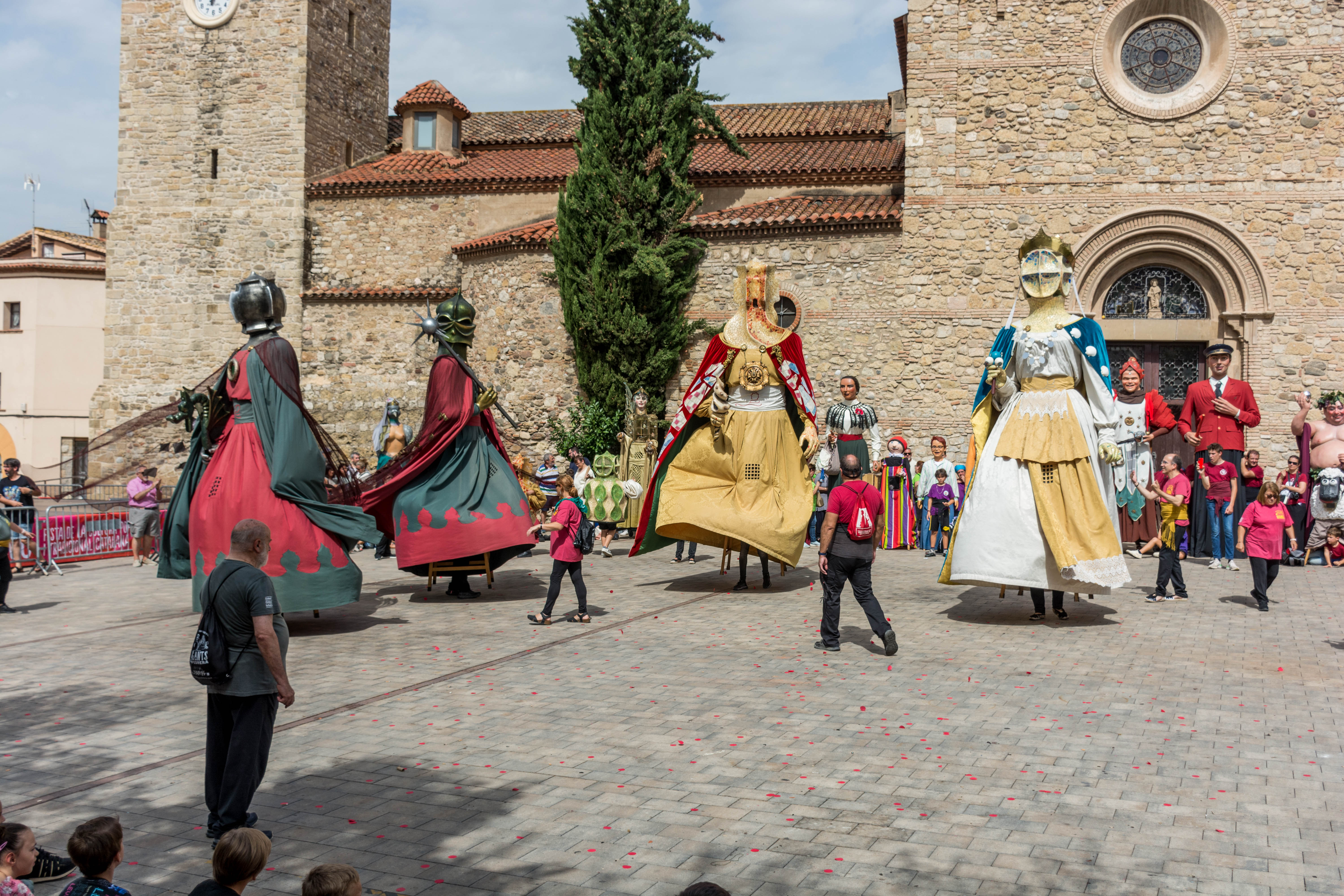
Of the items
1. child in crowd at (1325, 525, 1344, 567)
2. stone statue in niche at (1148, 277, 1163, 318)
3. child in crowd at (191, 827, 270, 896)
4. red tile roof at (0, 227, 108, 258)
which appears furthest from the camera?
red tile roof at (0, 227, 108, 258)

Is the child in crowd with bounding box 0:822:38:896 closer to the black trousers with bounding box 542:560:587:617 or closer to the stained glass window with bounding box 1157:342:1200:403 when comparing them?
the black trousers with bounding box 542:560:587:617

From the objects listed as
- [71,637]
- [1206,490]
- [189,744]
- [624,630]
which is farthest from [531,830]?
[1206,490]

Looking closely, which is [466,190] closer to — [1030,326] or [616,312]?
[616,312]

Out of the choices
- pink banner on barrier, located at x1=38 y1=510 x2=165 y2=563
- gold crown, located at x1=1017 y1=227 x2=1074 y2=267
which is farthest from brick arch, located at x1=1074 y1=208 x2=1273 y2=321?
pink banner on barrier, located at x1=38 y1=510 x2=165 y2=563

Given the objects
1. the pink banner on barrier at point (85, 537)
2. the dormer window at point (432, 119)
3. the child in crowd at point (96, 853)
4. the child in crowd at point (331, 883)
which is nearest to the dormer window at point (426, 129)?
the dormer window at point (432, 119)

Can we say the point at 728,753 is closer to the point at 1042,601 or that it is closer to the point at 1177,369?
the point at 1042,601

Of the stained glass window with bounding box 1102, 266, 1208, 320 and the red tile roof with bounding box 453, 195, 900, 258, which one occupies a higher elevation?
the red tile roof with bounding box 453, 195, 900, 258

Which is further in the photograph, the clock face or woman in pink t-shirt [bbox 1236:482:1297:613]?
the clock face

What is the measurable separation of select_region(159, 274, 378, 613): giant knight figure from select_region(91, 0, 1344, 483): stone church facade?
454 inches

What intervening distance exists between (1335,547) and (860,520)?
8893 millimetres

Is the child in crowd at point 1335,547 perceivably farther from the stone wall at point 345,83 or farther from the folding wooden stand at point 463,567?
the stone wall at point 345,83

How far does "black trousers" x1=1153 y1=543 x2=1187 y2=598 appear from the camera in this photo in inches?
399

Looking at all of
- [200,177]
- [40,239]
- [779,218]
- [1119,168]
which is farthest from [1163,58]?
[40,239]

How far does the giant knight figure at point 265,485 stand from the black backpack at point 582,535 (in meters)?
1.63
